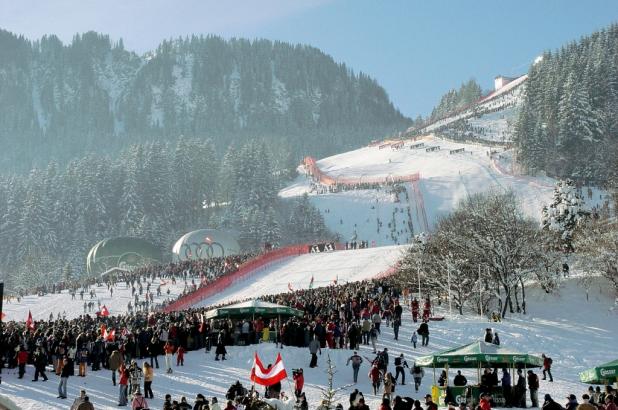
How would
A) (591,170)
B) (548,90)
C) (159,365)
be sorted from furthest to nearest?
(548,90) → (591,170) → (159,365)

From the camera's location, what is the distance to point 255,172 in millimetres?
96875

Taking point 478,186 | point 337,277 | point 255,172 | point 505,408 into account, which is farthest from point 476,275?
point 255,172

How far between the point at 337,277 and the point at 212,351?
81.7 feet

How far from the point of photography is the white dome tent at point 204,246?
7288cm

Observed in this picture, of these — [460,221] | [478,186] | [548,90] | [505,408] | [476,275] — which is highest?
[548,90]

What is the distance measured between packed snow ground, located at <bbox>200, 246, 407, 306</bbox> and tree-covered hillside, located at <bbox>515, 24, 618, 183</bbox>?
34656 mm

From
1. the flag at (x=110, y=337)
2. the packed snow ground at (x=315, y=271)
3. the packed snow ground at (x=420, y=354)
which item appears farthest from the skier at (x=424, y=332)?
the packed snow ground at (x=315, y=271)

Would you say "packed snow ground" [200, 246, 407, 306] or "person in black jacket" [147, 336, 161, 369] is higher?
"packed snow ground" [200, 246, 407, 306]

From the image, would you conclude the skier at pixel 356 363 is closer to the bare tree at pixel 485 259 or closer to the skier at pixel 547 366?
the skier at pixel 547 366

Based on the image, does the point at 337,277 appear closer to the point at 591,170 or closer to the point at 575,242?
the point at 575,242

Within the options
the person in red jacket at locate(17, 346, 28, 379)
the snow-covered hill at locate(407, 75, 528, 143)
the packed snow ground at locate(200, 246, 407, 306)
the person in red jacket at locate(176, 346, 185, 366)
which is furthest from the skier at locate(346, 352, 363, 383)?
the snow-covered hill at locate(407, 75, 528, 143)

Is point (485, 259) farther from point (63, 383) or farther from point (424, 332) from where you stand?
point (63, 383)

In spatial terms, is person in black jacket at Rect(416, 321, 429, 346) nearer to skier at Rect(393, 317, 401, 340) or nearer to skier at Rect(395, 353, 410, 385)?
skier at Rect(393, 317, 401, 340)

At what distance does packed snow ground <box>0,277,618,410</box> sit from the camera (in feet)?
65.2
